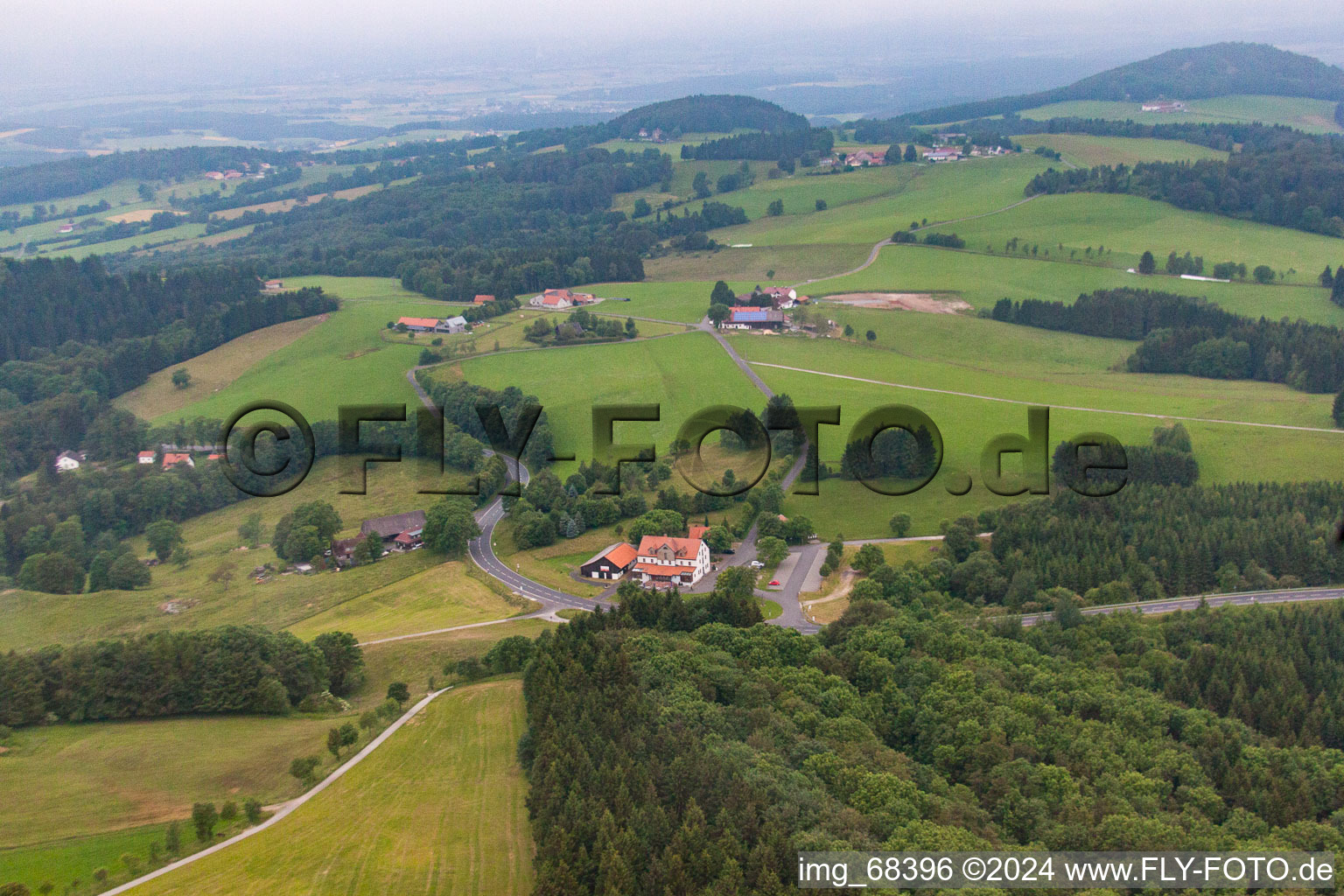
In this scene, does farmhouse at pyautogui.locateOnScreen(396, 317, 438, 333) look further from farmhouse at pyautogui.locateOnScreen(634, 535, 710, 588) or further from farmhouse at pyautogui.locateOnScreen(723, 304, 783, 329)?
farmhouse at pyautogui.locateOnScreen(634, 535, 710, 588)

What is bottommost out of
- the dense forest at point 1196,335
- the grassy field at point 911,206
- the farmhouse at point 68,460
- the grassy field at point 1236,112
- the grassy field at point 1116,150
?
the farmhouse at point 68,460

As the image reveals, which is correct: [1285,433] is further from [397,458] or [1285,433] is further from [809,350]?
[397,458]

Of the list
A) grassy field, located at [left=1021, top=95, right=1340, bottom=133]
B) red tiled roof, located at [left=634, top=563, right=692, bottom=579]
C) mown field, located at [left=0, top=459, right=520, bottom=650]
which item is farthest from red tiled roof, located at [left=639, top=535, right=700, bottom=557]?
grassy field, located at [left=1021, top=95, right=1340, bottom=133]

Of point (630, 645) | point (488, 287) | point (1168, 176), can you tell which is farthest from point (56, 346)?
point (1168, 176)

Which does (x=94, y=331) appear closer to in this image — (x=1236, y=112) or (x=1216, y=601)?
(x=1216, y=601)

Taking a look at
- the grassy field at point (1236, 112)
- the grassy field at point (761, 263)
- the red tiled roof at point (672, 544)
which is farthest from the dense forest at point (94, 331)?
the grassy field at point (1236, 112)

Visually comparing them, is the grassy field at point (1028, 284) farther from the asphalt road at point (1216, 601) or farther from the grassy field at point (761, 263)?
the asphalt road at point (1216, 601)

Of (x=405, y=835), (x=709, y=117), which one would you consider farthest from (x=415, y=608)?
(x=709, y=117)
